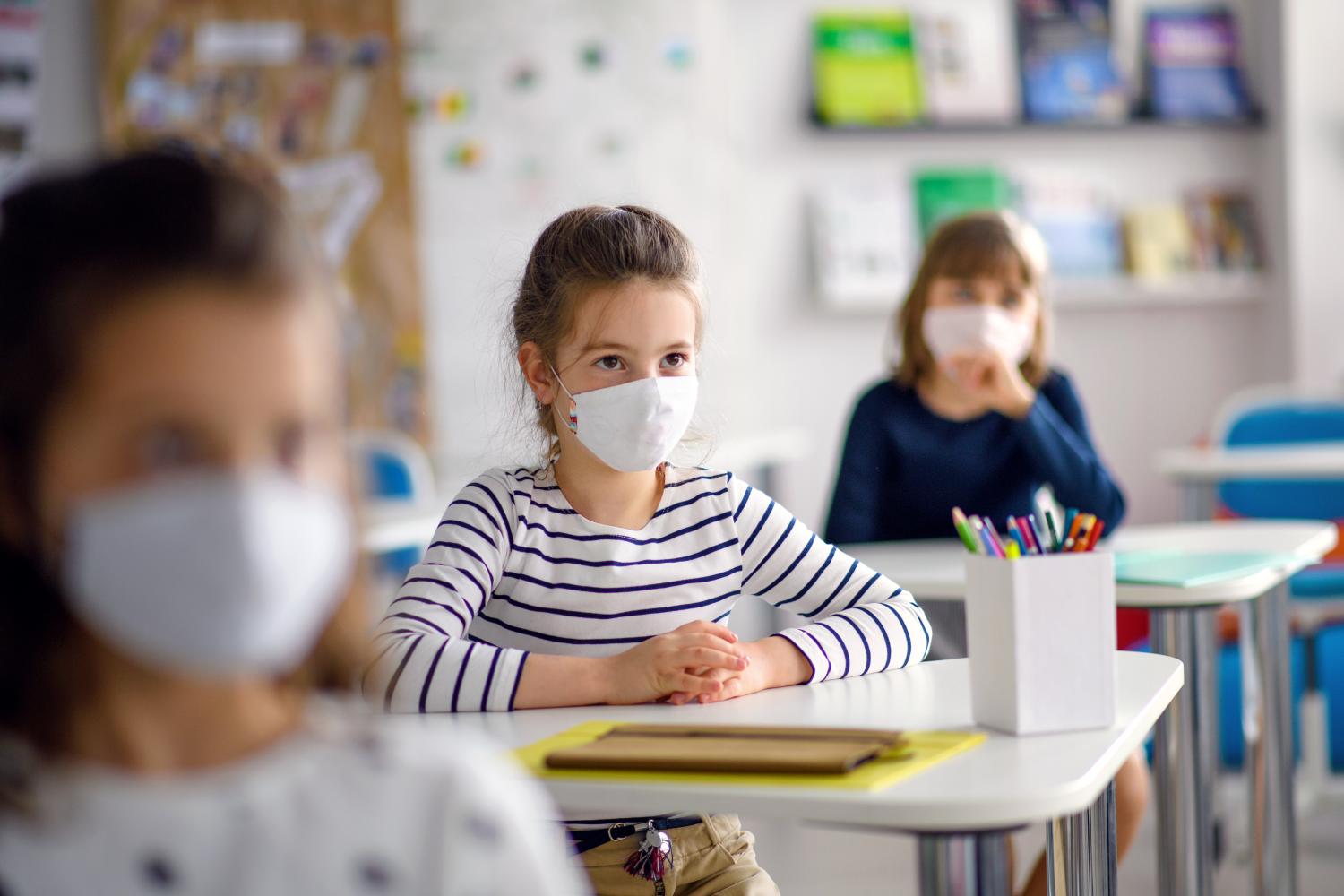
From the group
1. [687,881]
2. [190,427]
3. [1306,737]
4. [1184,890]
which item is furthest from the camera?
[1306,737]

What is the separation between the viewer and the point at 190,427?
594mm

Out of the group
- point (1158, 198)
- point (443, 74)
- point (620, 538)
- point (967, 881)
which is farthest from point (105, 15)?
point (967, 881)

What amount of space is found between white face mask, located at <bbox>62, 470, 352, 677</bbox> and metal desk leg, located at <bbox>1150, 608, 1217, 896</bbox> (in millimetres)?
1350

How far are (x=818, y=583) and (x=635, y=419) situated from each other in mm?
250

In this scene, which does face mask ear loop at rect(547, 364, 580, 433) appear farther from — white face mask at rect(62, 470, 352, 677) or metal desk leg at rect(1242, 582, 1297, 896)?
metal desk leg at rect(1242, 582, 1297, 896)

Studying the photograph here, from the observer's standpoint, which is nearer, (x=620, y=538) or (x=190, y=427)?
(x=190, y=427)

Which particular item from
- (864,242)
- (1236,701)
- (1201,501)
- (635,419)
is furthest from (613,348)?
(864,242)

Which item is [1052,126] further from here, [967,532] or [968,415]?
[967,532]

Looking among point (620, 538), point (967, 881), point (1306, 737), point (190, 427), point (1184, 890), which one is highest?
point (190, 427)

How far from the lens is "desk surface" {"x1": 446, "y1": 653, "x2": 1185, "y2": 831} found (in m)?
0.88

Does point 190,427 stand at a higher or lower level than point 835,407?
higher

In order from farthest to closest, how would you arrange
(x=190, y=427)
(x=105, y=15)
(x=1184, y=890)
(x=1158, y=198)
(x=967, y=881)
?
(x=1158, y=198) → (x=105, y=15) → (x=1184, y=890) → (x=967, y=881) → (x=190, y=427)

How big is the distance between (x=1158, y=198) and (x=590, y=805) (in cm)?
417

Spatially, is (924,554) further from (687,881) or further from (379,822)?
(379,822)
